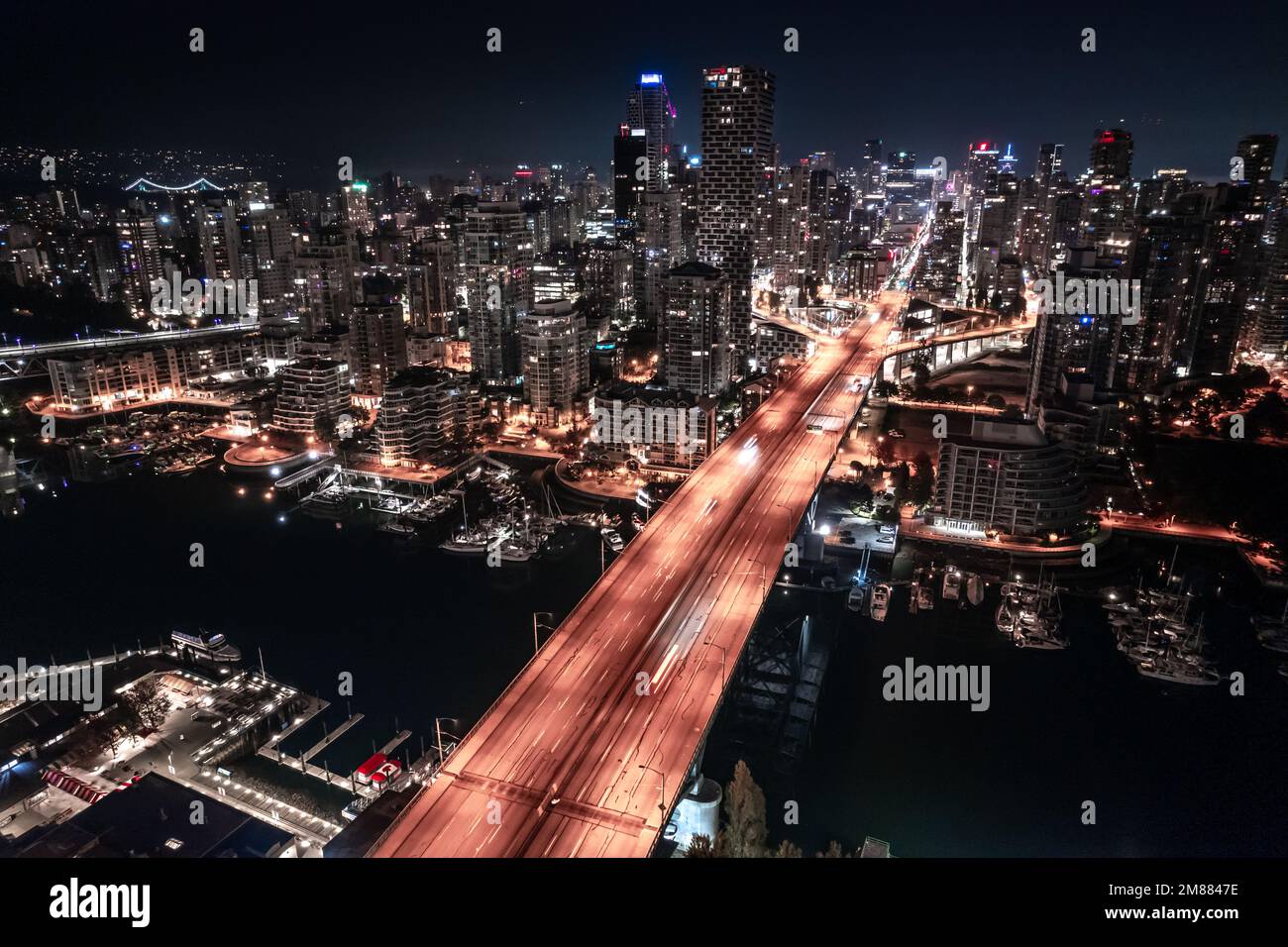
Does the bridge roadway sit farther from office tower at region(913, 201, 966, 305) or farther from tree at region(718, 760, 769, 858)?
office tower at region(913, 201, 966, 305)

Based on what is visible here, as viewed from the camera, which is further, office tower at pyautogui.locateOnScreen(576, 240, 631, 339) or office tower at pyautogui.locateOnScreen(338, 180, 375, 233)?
office tower at pyautogui.locateOnScreen(338, 180, 375, 233)

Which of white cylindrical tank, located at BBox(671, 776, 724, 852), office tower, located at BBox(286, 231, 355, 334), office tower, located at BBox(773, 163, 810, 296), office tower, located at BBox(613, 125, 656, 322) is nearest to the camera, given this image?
white cylindrical tank, located at BBox(671, 776, 724, 852)

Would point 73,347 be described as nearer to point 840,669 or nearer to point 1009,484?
point 840,669

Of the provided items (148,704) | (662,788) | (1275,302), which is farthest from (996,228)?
(148,704)

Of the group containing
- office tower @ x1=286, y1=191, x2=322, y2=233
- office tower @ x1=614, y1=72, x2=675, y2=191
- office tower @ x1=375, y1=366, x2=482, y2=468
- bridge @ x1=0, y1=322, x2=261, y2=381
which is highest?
office tower @ x1=614, y1=72, x2=675, y2=191

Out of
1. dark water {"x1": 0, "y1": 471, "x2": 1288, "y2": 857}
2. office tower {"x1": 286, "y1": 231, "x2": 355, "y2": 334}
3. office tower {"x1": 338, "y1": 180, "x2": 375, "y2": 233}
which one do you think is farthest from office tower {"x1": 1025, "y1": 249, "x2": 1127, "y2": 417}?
office tower {"x1": 338, "y1": 180, "x2": 375, "y2": 233}

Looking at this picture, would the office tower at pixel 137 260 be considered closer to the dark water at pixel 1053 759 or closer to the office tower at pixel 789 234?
the office tower at pixel 789 234
